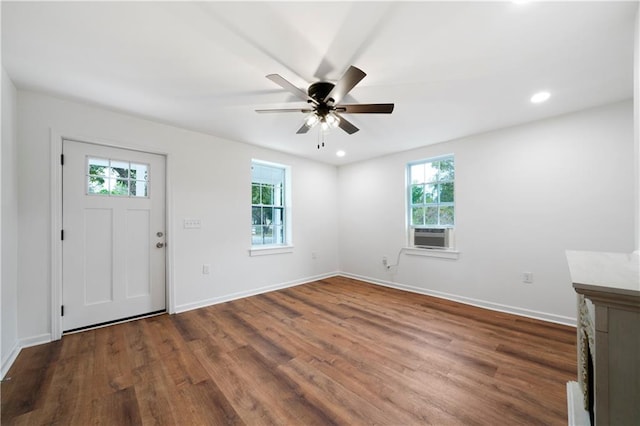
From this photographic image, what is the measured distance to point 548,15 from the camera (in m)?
1.43

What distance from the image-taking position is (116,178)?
2852 mm

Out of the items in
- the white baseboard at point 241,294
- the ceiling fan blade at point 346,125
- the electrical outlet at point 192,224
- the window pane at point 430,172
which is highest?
the ceiling fan blade at point 346,125

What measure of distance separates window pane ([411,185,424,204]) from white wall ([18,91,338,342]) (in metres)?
1.72

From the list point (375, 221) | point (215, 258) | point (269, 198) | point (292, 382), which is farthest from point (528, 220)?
point (215, 258)

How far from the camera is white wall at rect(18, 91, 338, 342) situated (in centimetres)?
232

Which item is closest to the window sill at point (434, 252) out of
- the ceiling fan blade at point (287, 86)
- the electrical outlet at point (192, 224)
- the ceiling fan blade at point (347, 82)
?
the ceiling fan blade at point (347, 82)

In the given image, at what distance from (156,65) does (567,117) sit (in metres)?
4.23

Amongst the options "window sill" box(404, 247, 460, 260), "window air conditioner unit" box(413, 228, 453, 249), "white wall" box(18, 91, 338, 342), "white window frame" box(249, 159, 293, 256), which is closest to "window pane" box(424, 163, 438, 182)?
"window air conditioner unit" box(413, 228, 453, 249)

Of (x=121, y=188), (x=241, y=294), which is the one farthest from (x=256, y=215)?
(x=121, y=188)

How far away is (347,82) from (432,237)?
2.99m

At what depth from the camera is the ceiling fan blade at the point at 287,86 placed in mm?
1651

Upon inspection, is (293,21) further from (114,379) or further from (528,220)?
(528,220)

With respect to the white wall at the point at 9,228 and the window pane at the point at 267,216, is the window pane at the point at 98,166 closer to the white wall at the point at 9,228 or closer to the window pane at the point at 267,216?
the white wall at the point at 9,228

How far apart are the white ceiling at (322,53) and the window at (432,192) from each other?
3.98ft
